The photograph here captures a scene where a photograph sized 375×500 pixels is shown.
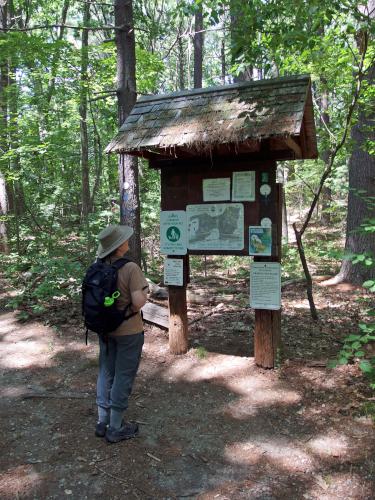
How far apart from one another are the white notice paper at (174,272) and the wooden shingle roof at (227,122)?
136 cm

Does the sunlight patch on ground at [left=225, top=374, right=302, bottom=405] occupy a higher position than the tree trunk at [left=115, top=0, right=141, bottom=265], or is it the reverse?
the tree trunk at [left=115, top=0, right=141, bottom=265]

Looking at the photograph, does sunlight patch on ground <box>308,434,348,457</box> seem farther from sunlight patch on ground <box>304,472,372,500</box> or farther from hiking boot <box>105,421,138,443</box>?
hiking boot <box>105,421,138,443</box>

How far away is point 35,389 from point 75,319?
2.39m

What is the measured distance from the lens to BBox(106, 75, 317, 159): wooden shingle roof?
13.4 feet

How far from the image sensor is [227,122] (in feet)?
14.2

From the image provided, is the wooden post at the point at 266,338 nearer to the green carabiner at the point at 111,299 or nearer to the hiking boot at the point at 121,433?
the hiking boot at the point at 121,433

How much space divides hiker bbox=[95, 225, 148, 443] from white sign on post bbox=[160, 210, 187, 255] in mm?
1700

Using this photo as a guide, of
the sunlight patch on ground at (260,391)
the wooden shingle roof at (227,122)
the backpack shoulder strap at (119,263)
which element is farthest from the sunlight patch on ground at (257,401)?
the wooden shingle roof at (227,122)

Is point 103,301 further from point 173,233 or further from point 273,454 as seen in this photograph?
point 173,233

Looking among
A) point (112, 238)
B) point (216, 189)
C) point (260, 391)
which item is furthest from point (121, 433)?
point (216, 189)

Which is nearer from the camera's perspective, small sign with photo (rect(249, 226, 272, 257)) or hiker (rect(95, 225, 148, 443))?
hiker (rect(95, 225, 148, 443))

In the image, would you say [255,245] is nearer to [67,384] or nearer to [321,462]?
[321,462]

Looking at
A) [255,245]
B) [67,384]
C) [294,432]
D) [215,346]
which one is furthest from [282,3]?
[67,384]

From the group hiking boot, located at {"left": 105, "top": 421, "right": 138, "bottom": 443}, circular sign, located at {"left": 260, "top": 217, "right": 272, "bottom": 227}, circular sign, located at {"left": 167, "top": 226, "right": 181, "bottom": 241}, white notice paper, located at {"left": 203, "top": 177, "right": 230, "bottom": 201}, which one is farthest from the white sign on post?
hiking boot, located at {"left": 105, "top": 421, "right": 138, "bottom": 443}
